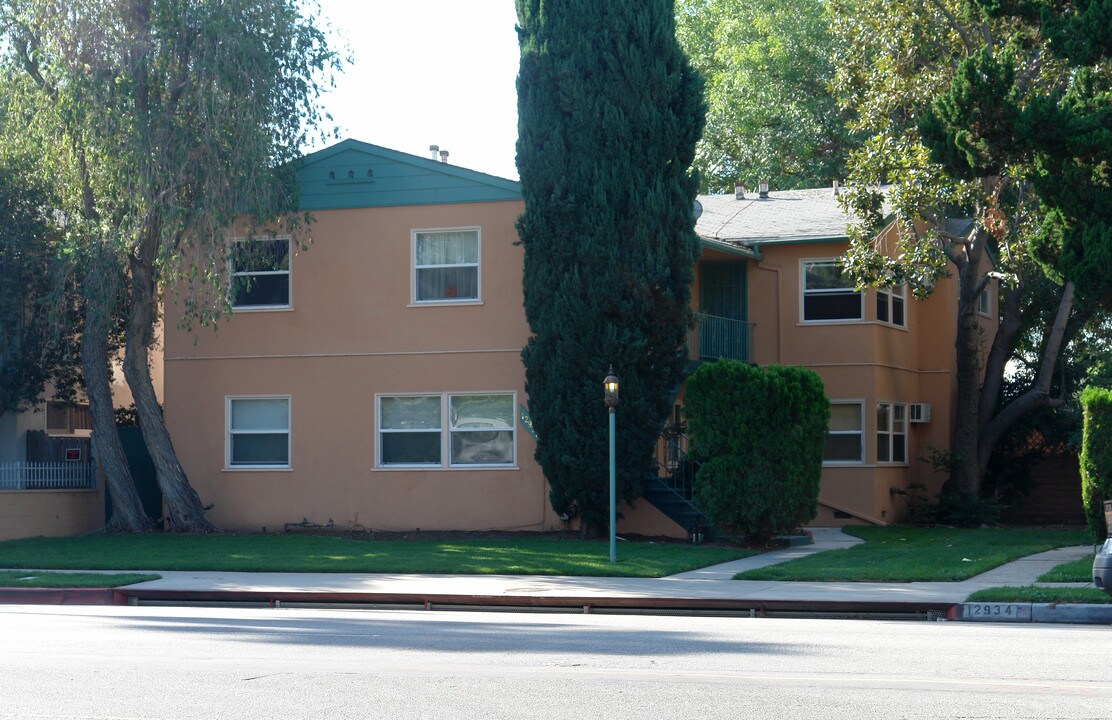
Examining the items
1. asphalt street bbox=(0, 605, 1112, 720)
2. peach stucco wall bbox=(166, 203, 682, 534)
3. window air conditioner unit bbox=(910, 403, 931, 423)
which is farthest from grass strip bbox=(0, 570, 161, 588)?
window air conditioner unit bbox=(910, 403, 931, 423)

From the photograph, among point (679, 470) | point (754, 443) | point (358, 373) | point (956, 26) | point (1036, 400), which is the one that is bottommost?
point (679, 470)

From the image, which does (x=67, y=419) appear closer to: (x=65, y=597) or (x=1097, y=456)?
(x=65, y=597)

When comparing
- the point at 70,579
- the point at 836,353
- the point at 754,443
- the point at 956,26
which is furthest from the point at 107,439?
the point at 956,26

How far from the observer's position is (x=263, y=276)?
81.5 ft

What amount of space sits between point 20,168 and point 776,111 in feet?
75.2

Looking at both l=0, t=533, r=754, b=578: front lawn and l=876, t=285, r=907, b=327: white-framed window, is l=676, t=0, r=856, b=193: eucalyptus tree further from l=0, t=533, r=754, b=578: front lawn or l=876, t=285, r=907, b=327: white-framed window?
l=0, t=533, r=754, b=578: front lawn

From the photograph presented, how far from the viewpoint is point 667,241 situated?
21422mm

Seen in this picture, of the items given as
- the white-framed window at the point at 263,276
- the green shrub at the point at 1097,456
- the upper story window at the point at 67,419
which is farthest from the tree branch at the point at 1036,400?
the upper story window at the point at 67,419

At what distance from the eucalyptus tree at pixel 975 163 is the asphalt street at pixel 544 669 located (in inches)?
266

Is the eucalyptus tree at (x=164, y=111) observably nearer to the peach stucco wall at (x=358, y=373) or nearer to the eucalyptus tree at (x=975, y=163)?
the peach stucco wall at (x=358, y=373)

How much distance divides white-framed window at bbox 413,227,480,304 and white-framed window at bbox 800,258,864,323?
281 inches

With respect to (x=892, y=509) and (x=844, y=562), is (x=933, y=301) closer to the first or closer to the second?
(x=892, y=509)

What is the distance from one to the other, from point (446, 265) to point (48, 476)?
823 cm

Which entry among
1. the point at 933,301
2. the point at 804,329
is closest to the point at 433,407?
the point at 804,329
